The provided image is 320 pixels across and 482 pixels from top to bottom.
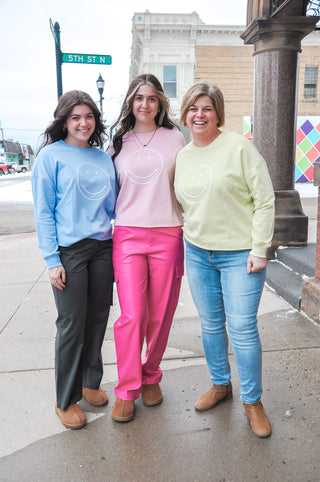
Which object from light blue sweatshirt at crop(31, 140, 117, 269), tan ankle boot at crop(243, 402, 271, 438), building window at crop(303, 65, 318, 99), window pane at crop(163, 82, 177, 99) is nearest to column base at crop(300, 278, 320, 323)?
→ tan ankle boot at crop(243, 402, 271, 438)

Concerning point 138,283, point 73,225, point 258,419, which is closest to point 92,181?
point 73,225

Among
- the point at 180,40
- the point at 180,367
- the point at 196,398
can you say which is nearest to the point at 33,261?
the point at 180,367

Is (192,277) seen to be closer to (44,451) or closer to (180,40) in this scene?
(44,451)

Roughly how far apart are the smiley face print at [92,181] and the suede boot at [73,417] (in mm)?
1313

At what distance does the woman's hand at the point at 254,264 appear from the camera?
2.32 metres

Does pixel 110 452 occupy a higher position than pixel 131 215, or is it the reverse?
pixel 131 215

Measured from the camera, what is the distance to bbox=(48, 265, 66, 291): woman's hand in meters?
2.46

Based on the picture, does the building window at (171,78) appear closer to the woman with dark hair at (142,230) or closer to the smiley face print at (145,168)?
the woman with dark hair at (142,230)

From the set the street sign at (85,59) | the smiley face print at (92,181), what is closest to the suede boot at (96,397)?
the smiley face print at (92,181)

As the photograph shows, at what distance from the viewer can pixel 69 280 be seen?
2516 millimetres

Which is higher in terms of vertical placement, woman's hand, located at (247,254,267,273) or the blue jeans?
woman's hand, located at (247,254,267,273)

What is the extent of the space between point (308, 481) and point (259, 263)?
1106 mm

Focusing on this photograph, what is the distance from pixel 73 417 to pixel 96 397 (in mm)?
256

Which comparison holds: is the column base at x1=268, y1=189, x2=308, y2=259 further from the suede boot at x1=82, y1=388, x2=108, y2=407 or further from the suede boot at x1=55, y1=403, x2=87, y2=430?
the suede boot at x1=55, y1=403, x2=87, y2=430
